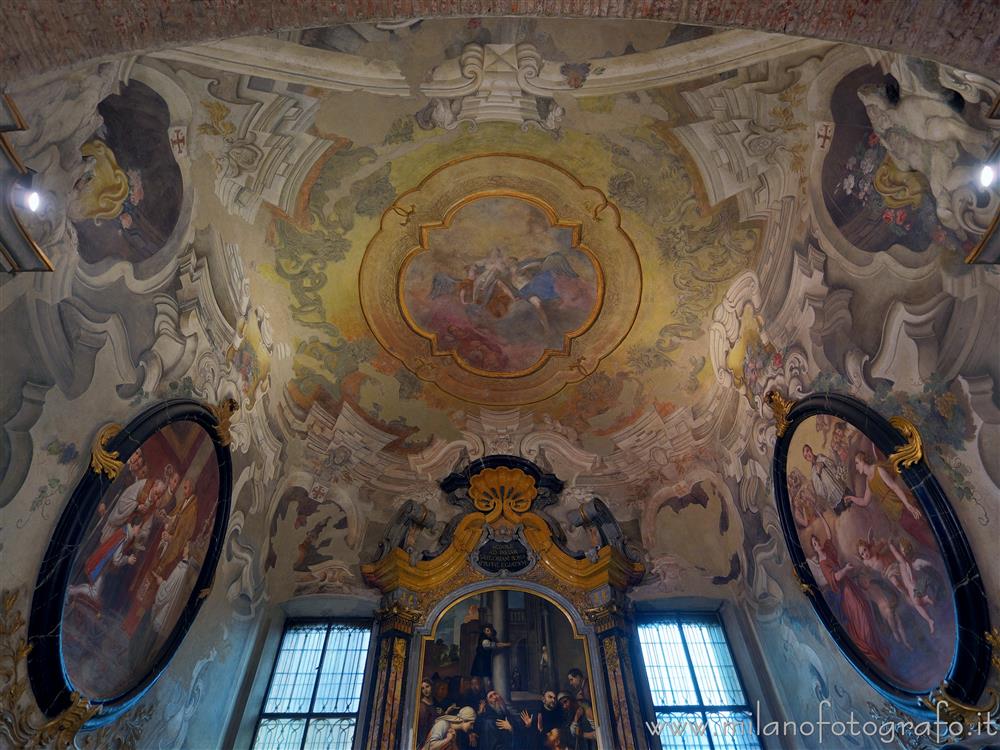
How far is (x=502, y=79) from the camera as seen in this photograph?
27.8 ft

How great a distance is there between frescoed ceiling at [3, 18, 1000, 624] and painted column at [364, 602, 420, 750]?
133 centimetres

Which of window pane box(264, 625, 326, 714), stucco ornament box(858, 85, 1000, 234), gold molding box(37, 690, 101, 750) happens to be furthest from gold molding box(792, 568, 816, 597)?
gold molding box(37, 690, 101, 750)

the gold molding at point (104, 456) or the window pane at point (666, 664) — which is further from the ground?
the gold molding at point (104, 456)

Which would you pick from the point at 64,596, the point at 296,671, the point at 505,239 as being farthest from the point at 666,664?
the point at 64,596

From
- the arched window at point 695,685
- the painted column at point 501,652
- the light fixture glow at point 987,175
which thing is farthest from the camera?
the painted column at point 501,652

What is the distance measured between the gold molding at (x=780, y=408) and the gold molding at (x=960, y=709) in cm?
367

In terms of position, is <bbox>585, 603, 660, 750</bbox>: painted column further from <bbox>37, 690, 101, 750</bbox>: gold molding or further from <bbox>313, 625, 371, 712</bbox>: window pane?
<bbox>37, 690, 101, 750</bbox>: gold molding

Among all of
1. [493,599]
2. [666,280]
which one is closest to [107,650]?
[493,599]

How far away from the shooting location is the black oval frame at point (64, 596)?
5547 millimetres

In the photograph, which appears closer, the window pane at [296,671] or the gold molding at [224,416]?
the gold molding at [224,416]

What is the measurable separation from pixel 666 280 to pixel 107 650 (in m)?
9.42

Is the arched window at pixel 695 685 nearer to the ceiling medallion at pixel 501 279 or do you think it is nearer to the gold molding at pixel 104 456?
the ceiling medallion at pixel 501 279

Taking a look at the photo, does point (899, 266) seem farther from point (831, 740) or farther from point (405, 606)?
point (405, 606)

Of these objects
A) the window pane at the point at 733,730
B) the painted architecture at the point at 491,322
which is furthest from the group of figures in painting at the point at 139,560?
the window pane at the point at 733,730
